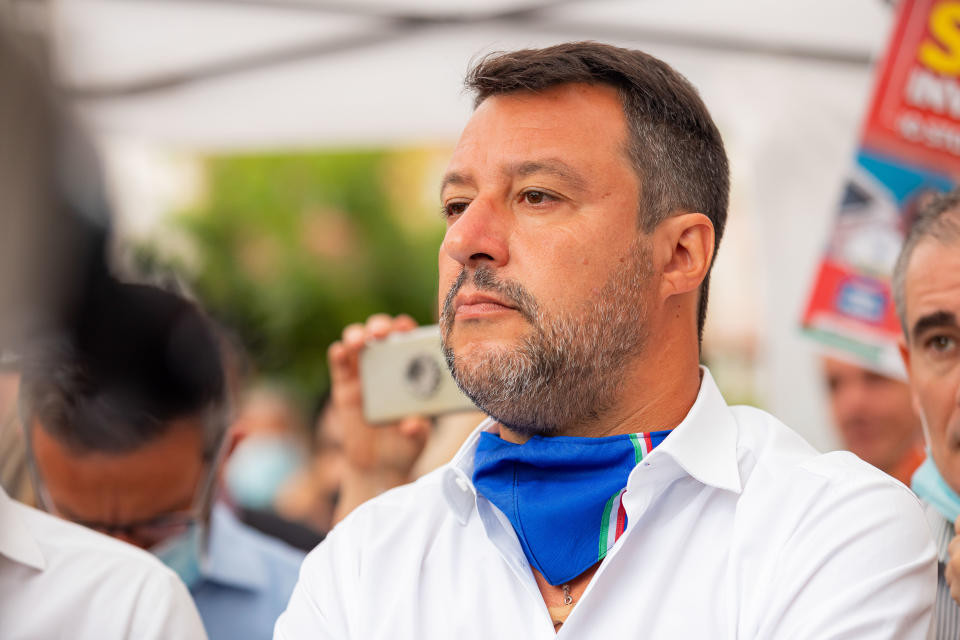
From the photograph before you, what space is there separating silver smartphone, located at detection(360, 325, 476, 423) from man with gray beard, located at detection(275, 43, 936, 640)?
47 cm

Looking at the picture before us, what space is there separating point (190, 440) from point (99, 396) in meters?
0.25

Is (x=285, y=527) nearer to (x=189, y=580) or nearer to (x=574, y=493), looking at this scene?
(x=189, y=580)

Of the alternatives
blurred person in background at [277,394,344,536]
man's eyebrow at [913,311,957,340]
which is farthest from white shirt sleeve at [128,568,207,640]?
blurred person in background at [277,394,344,536]

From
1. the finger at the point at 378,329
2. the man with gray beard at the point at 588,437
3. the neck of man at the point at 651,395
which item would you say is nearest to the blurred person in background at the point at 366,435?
the finger at the point at 378,329

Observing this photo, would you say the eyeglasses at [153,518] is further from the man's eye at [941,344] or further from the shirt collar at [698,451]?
the man's eye at [941,344]

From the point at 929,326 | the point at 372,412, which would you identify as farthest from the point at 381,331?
the point at 929,326

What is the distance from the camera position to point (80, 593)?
6.14 ft

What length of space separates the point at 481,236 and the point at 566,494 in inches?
19.0

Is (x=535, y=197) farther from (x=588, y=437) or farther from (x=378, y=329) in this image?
(x=378, y=329)

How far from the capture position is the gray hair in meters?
2.03

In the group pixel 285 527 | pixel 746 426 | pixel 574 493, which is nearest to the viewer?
pixel 574 493

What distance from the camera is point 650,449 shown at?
179cm

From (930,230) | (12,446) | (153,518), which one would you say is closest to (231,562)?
(153,518)

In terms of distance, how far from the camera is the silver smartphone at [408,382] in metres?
2.50
